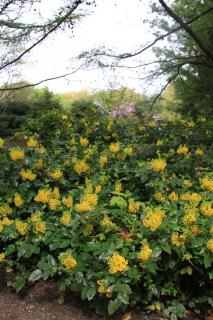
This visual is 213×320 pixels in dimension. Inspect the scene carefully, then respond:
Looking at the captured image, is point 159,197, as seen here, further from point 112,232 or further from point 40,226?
point 40,226

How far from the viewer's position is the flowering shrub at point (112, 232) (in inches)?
111

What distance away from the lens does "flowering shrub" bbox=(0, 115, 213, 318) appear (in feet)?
9.29

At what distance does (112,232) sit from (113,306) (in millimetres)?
561

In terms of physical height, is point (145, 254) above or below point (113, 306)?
above

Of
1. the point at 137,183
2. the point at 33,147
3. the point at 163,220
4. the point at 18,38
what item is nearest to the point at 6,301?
the point at 163,220

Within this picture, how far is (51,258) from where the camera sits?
3029 millimetres

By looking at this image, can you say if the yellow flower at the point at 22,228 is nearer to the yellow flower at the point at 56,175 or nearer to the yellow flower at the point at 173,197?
the yellow flower at the point at 56,175

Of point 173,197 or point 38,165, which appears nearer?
point 173,197

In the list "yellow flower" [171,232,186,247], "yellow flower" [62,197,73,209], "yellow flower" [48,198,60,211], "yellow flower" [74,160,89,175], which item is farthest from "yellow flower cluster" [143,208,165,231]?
"yellow flower" [74,160,89,175]

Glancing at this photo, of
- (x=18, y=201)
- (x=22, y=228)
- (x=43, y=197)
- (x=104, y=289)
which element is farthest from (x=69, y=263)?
(x=18, y=201)

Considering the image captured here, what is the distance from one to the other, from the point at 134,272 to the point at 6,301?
2.90 ft

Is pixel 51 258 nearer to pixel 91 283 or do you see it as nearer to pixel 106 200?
pixel 91 283

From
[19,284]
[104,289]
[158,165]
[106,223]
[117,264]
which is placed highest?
[158,165]

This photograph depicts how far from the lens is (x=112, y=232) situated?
309 centimetres
